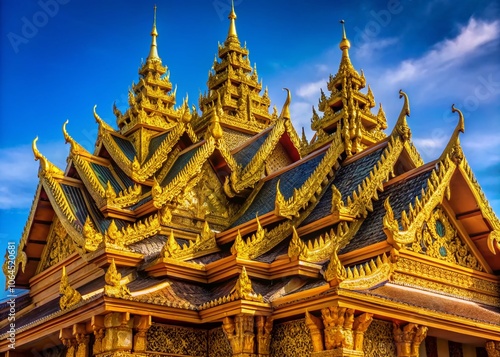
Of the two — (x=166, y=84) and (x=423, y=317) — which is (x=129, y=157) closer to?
(x=166, y=84)

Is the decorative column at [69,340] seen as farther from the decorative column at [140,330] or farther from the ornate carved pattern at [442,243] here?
the ornate carved pattern at [442,243]

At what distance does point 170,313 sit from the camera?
8359 mm

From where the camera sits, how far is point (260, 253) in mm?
9898

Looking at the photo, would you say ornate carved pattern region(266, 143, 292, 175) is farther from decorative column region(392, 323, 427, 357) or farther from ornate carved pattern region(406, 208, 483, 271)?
decorative column region(392, 323, 427, 357)

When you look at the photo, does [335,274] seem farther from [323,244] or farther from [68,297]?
[68,297]

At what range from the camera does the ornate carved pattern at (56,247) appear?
38.4ft

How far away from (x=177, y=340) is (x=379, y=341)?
8.47 feet

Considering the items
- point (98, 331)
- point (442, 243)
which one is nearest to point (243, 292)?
point (98, 331)

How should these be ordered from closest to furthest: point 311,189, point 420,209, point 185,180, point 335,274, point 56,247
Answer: point 335,274
point 420,209
point 311,189
point 185,180
point 56,247

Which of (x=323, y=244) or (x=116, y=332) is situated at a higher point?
(x=323, y=244)

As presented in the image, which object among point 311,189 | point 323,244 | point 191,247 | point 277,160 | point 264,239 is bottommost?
point 323,244

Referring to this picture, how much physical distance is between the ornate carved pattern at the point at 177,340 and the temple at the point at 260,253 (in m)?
0.02

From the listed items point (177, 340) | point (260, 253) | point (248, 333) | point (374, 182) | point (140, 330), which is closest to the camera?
point (248, 333)

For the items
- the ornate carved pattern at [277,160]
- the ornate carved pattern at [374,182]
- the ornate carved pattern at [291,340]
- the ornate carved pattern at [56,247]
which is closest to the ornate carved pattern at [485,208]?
the ornate carved pattern at [374,182]
